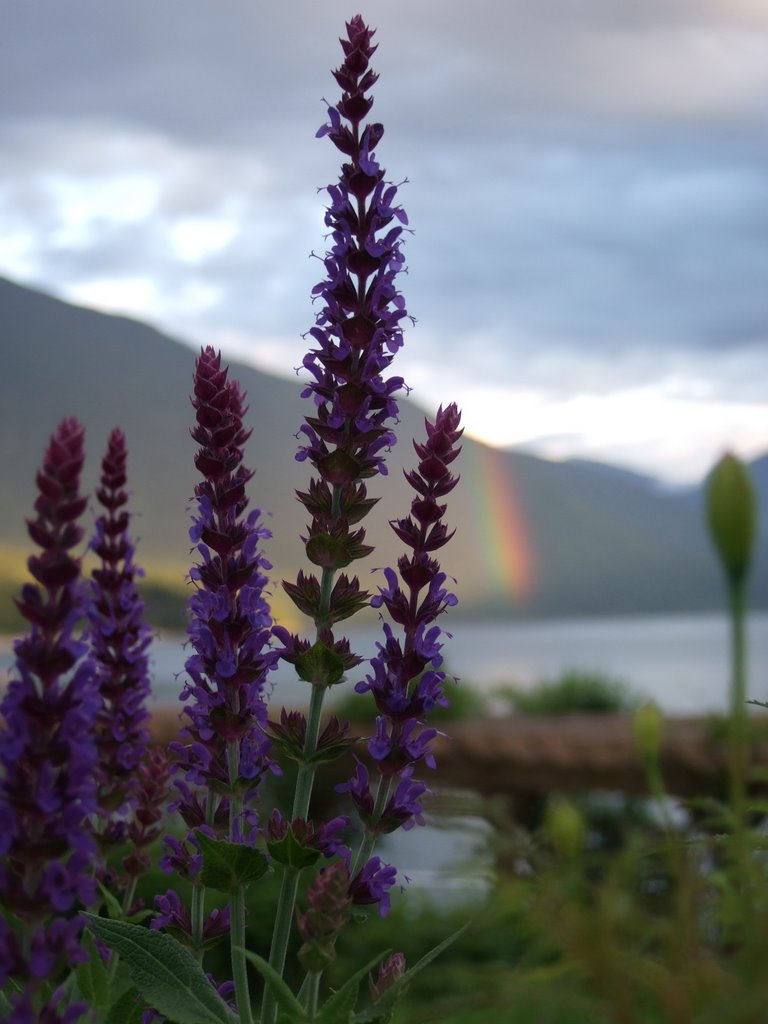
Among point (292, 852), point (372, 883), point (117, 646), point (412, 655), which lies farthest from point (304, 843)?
point (117, 646)

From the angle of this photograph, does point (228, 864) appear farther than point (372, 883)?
No

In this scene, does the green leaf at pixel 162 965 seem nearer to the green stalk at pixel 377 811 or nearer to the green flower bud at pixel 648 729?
the green stalk at pixel 377 811

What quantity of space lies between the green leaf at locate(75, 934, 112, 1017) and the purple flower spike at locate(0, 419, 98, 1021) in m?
0.38

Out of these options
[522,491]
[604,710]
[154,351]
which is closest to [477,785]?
[604,710]

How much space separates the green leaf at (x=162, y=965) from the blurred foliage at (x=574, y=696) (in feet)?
43.1

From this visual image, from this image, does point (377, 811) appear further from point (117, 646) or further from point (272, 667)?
point (117, 646)

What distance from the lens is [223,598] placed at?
1.47m

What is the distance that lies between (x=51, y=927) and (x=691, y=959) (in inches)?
25.4

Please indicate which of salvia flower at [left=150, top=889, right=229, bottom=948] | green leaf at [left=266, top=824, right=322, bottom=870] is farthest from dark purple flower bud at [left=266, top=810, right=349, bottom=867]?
salvia flower at [left=150, top=889, right=229, bottom=948]

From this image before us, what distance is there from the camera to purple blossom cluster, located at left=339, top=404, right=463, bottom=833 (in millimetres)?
1473

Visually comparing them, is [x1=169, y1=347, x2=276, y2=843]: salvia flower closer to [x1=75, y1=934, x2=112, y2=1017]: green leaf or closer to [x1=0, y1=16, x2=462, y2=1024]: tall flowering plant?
[x1=0, y1=16, x2=462, y2=1024]: tall flowering plant

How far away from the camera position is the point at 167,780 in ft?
6.03

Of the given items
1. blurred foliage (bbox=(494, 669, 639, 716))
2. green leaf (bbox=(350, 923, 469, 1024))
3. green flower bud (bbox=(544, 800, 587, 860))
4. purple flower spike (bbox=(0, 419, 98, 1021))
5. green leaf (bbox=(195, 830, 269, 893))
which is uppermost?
purple flower spike (bbox=(0, 419, 98, 1021))

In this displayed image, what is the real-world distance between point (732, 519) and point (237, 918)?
40.0 inches
